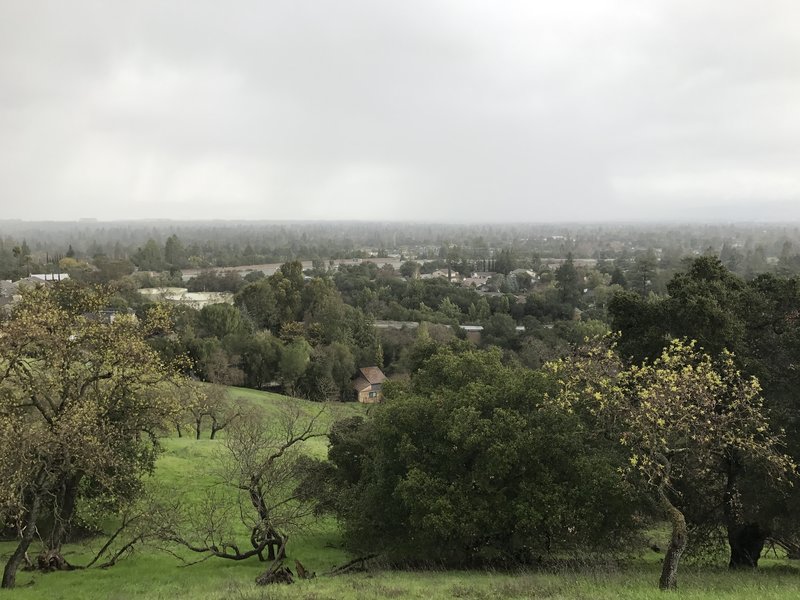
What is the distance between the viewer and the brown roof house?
49219 millimetres

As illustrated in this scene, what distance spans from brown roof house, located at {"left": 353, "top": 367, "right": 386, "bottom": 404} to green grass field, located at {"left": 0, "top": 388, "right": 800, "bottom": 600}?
3139cm

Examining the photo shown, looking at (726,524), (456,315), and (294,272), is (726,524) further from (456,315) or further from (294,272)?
(456,315)

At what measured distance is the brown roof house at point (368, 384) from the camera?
49.2 meters

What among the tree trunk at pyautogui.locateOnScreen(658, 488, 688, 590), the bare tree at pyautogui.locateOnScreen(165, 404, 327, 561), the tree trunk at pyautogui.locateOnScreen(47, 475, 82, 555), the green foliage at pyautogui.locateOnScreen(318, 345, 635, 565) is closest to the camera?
the tree trunk at pyautogui.locateOnScreen(658, 488, 688, 590)

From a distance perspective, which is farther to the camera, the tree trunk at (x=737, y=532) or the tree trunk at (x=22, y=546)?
the tree trunk at (x=737, y=532)

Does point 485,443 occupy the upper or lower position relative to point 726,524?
upper

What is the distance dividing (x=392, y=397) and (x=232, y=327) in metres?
36.5

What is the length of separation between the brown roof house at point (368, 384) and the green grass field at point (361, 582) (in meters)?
31.4

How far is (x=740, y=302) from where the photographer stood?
49.4ft

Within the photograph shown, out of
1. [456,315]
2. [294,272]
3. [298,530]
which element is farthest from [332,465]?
[456,315]

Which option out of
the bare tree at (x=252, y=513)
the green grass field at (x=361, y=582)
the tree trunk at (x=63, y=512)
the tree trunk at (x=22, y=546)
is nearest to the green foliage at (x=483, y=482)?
the green grass field at (x=361, y=582)

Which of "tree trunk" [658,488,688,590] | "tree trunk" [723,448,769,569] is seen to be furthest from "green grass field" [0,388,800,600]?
"tree trunk" [723,448,769,569]

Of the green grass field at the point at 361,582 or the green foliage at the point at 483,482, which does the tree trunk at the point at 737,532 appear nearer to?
the green grass field at the point at 361,582

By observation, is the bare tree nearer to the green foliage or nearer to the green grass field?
the green grass field
